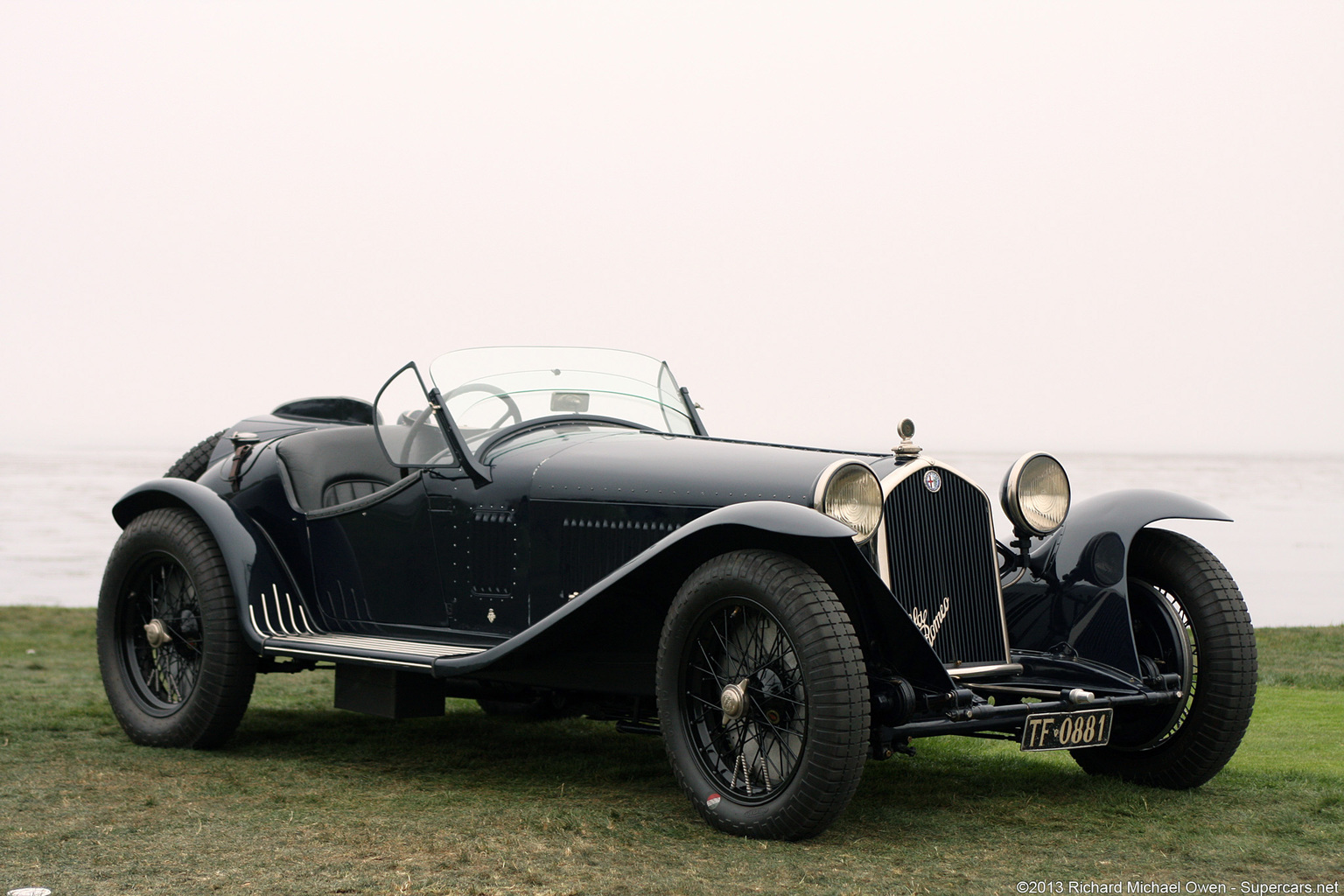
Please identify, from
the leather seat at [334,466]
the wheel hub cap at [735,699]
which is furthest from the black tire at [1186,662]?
the leather seat at [334,466]

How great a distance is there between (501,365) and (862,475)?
2152 millimetres

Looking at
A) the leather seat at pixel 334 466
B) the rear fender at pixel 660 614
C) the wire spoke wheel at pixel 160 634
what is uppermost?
the leather seat at pixel 334 466

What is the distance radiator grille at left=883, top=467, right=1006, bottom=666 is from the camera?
192 inches

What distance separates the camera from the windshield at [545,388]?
6000 millimetres

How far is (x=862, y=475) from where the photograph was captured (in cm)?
467

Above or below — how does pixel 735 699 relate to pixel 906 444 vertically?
below

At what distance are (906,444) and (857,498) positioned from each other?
0.48 metres

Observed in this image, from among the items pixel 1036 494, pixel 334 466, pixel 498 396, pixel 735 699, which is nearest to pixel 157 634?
pixel 334 466

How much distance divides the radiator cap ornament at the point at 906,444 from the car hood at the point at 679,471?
13 centimetres

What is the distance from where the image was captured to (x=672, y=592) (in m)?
4.93

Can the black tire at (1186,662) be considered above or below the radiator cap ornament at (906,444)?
below

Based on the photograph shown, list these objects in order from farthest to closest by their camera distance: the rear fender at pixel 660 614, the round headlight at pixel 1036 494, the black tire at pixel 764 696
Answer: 1. the round headlight at pixel 1036 494
2. the rear fender at pixel 660 614
3. the black tire at pixel 764 696

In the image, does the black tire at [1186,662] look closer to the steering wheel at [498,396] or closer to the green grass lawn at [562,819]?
the green grass lawn at [562,819]

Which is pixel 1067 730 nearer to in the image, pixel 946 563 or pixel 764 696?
pixel 946 563
